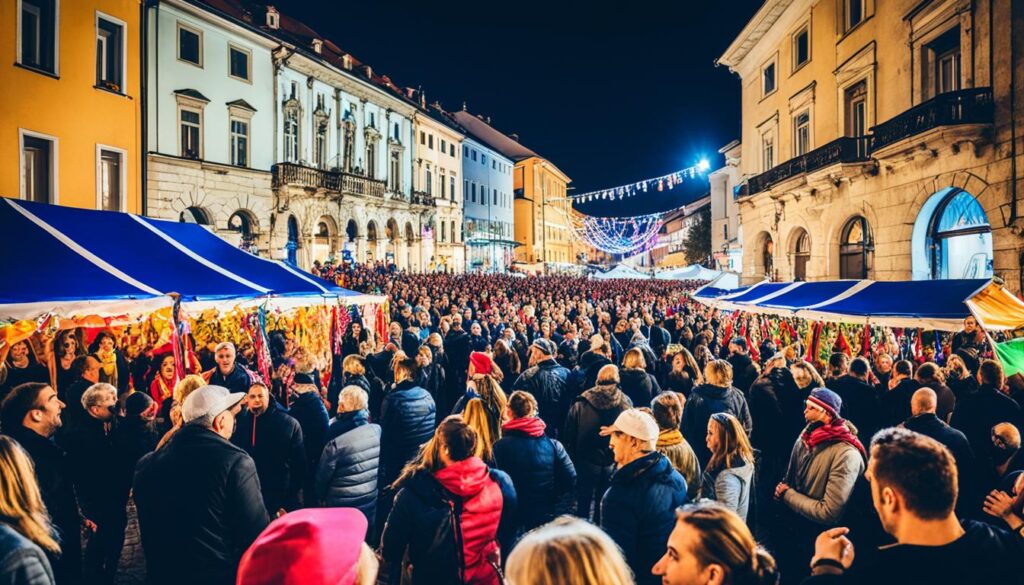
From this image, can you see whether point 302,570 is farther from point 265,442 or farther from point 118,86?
point 118,86

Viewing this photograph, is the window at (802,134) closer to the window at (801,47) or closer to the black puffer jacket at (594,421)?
the window at (801,47)

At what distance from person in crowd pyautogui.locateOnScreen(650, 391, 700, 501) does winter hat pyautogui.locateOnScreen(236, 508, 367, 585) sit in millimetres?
2685

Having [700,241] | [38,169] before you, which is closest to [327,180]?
[38,169]

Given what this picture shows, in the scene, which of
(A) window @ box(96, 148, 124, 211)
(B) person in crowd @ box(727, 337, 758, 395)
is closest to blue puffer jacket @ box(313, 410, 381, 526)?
(B) person in crowd @ box(727, 337, 758, 395)

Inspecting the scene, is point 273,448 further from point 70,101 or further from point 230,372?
point 70,101

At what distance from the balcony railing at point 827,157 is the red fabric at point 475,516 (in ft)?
58.0

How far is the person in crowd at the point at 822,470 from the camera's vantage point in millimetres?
3793

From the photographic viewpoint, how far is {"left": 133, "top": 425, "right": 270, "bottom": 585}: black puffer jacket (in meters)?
3.16

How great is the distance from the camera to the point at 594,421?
18.1 ft

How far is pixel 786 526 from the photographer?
16.1 ft

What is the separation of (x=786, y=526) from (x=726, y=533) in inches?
135

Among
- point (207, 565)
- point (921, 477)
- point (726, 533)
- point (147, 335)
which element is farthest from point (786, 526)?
point (147, 335)

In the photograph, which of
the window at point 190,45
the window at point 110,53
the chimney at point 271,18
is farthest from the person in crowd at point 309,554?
the chimney at point 271,18

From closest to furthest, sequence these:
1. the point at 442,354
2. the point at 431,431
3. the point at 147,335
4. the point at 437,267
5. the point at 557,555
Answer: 1. the point at 557,555
2. the point at 431,431
3. the point at 147,335
4. the point at 442,354
5. the point at 437,267
